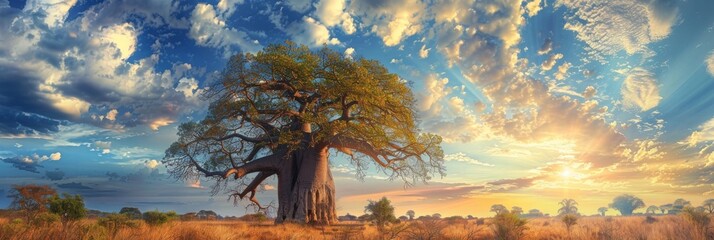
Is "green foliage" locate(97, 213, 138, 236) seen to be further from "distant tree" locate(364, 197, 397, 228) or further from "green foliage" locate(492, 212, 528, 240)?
"green foliage" locate(492, 212, 528, 240)

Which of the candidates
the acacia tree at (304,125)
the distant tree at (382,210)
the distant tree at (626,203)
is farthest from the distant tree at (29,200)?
the distant tree at (626,203)

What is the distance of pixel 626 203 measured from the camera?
10575 centimetres

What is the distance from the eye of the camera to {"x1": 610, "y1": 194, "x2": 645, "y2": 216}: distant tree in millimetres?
102312

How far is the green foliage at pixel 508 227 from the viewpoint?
12.9 metres

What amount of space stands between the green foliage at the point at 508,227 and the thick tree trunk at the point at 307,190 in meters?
10.7

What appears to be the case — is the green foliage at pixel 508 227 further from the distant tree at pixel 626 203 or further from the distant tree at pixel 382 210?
the distant tree at pixel 626 203

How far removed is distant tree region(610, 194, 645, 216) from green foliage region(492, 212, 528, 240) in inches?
4473

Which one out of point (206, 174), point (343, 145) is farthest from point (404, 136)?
point (206, 174)

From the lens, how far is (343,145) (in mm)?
22688

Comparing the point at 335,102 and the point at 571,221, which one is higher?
the point at 335,102

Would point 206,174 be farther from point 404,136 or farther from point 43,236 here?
point 43,236

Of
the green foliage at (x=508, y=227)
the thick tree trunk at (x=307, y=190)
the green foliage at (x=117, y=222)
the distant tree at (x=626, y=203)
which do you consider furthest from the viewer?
the distant tree at (x=626, y=203)

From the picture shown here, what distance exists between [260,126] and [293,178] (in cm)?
412

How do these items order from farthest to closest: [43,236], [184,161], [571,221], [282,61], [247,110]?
[184,161] < [247,110] < [282,61] < [571,221] < [43,236]
